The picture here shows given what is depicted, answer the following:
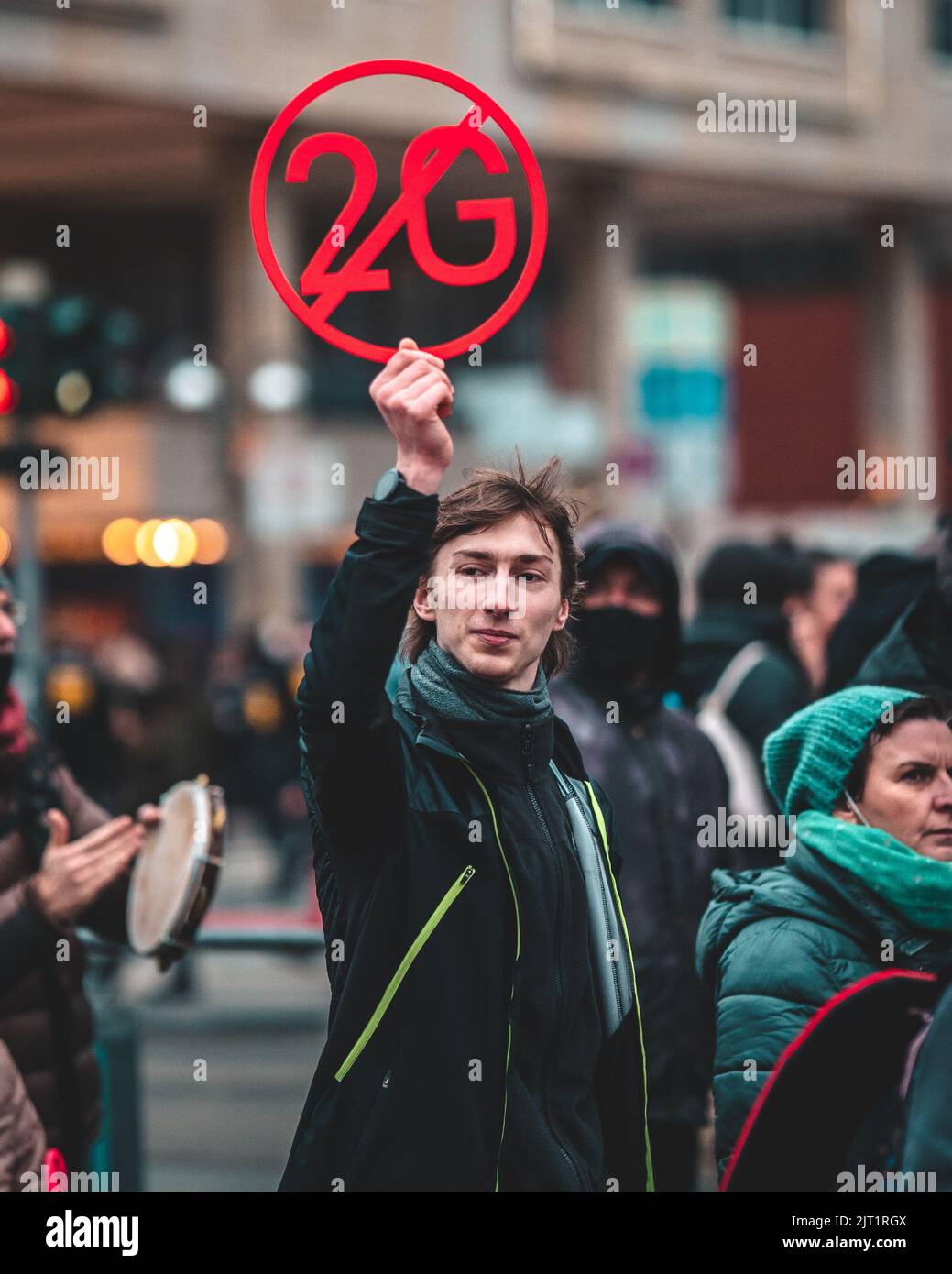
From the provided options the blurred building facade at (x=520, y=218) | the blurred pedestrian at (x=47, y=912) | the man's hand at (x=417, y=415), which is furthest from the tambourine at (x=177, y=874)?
the blurred building facade at (x=520, y=218)

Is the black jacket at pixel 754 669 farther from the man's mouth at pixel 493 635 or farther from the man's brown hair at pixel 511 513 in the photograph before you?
the man's mouth at pixel 493 635

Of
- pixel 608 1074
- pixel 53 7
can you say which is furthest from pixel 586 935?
pixel 53 7

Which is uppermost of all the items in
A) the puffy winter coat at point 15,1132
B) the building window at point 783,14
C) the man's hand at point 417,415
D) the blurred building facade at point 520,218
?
the building window at point 783,14

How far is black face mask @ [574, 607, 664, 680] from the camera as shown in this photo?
5109 millimetres

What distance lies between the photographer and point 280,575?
26.7 m

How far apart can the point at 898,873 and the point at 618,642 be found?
1.94m

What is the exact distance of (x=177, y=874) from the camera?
4.45m

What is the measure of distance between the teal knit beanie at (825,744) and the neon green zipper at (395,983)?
0.79 metres

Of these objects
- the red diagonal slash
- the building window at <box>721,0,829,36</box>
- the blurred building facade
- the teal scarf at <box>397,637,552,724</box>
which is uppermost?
the building window at <box>721,0,829,36</box>

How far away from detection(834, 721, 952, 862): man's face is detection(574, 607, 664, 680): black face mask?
160 centimetres

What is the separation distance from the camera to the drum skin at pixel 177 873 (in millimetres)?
4363

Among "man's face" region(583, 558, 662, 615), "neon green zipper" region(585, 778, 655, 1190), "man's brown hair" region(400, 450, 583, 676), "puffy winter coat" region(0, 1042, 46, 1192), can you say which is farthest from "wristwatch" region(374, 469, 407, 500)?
"man's face" region(583, 558, 662, 615)

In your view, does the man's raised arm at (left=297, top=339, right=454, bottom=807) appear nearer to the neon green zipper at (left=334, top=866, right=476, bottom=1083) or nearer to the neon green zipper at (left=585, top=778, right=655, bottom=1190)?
the neon green zipper at (left=334, top=866, right=476, bottom=1083)
